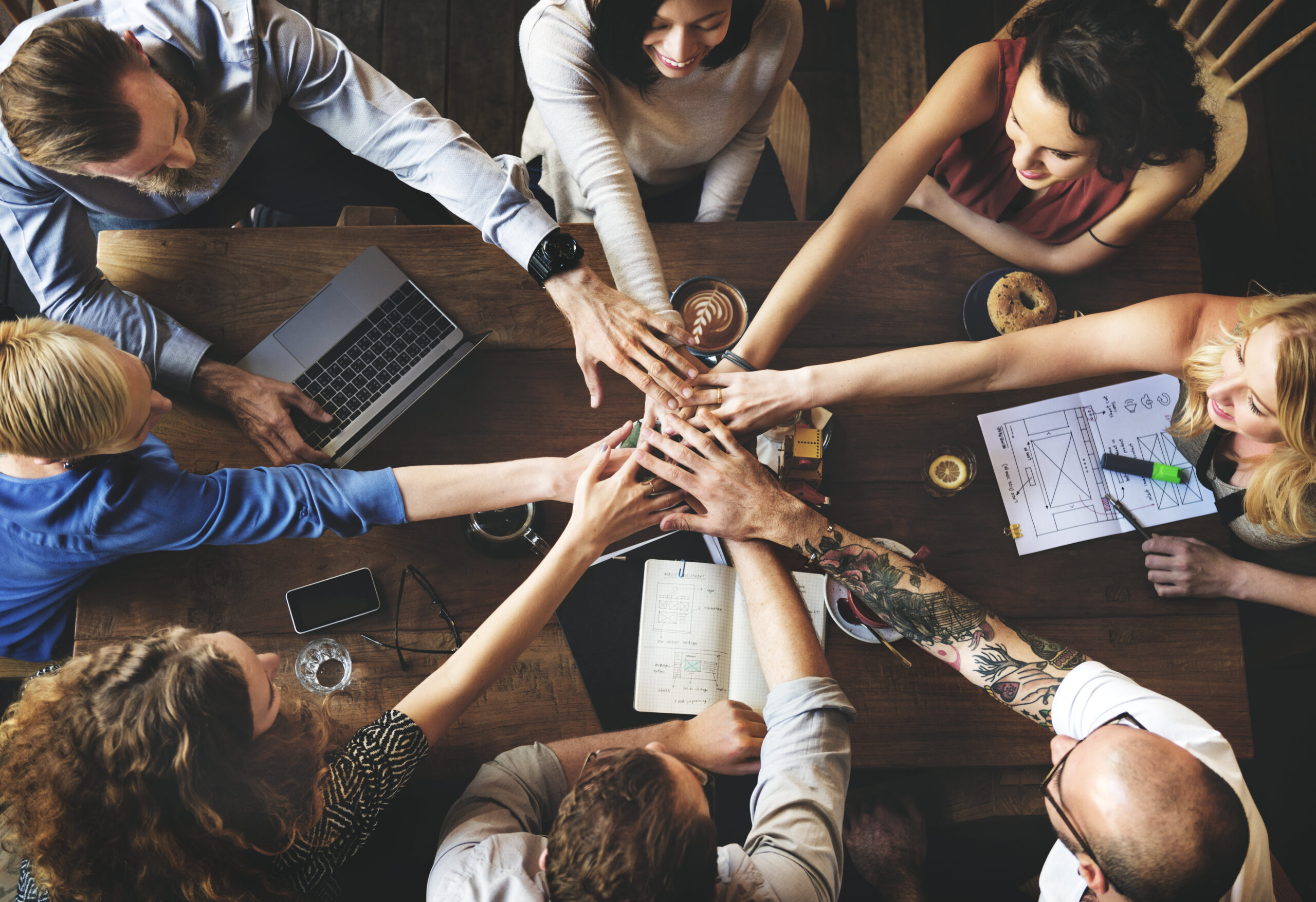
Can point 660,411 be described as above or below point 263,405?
below

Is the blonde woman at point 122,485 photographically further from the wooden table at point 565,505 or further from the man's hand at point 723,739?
the man's hand at point 723,739

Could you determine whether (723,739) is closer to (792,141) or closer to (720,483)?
(720,483)

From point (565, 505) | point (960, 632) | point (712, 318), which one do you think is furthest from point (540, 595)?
point (960, 632)

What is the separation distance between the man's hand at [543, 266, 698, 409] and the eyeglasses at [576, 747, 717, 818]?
0.65 meters

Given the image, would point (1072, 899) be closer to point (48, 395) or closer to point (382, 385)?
point (382, 385)

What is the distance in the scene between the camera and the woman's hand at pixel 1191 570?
1.37m

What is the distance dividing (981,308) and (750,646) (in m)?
0.84

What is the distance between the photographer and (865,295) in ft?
5.05

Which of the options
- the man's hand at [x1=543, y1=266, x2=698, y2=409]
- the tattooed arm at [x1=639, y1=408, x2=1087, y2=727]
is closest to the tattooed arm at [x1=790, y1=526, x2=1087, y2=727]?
the tattooed arm at [x1=639, y1=408, x2=1087, y2=727]

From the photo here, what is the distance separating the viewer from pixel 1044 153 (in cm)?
144

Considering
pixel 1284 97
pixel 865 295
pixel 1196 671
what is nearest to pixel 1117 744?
pixel 1196 671

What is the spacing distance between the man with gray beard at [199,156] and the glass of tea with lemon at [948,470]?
1.72 feet

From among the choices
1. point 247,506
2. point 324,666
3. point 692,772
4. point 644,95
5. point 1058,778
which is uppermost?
point 644,95

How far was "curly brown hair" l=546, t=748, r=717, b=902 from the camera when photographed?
1.05m
